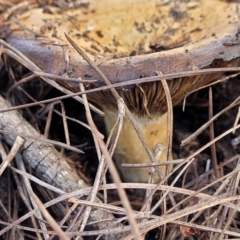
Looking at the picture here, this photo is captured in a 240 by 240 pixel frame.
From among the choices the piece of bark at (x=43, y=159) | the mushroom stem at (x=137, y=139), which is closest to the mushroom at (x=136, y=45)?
the mushroom stem at (x=137, y=139)

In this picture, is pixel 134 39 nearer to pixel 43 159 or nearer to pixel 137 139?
pixel 137 139

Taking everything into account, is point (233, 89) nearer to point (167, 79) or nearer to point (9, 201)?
point (167, 79)

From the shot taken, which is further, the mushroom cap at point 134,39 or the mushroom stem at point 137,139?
the mushroom stem at point 137,139

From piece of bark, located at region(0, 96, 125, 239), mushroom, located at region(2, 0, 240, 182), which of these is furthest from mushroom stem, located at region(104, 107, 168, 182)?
piece of bark, located at region(0, 96, 125, 239)

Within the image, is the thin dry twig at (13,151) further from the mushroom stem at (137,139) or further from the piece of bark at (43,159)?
the mushroom stem at (137,139)

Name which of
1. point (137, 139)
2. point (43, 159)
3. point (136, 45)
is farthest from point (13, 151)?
point (136, 45)

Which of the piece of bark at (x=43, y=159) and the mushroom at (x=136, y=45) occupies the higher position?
the mushroom at (x=136, y=45)

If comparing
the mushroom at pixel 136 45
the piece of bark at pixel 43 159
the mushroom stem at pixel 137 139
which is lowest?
the mushroom stem at pixel 137 139
